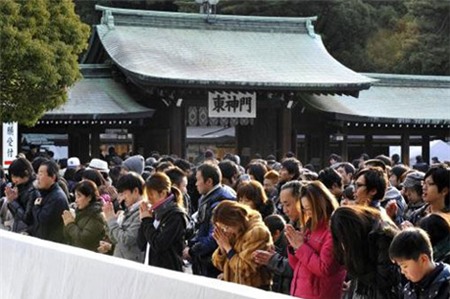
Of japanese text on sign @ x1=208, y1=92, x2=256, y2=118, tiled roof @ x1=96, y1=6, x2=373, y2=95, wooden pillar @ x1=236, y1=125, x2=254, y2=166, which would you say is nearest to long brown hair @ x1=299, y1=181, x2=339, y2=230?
tiled roof @ x1=96, y1=6, x2=373, y2=95

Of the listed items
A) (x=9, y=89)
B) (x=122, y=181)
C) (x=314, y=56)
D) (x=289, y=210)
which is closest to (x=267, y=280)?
(x=289, y=210)

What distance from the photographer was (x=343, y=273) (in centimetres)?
589

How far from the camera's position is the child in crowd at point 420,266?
15.6ft

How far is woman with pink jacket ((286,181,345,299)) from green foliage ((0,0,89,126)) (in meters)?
13.5

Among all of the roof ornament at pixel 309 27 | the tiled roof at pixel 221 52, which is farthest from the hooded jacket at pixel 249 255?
the roof ornament at pixel 309 27

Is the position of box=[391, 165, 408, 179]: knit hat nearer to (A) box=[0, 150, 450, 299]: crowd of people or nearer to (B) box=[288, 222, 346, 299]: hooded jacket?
(A) box=[0, 150, 450, 299]: crowd of people

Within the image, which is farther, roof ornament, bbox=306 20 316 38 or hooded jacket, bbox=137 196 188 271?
roof ornament, bbox=306 20 316 38

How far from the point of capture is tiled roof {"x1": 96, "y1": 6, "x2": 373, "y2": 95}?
25.0m

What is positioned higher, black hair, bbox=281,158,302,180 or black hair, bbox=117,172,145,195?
black hair, bbox=117,172,145,195

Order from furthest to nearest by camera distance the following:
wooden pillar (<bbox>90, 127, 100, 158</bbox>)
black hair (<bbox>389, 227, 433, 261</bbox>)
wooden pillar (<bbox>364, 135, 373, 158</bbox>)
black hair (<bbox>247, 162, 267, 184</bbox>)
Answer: wooden pillar (<bbox>364, 135, 373, 158</bbox>) → wooden pillar (<bbox>90, 127, 100, 158</bbox>) → black hair (<bbox>247, 162, 267, 184</bbox>) → black hair (<bbox>389, 227, 433, 261</bbox>)

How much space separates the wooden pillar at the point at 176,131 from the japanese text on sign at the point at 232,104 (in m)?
0.85

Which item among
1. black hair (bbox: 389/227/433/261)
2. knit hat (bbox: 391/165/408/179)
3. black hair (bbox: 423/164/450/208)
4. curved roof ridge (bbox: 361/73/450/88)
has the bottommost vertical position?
knit hat (bbox: 391/165/408/179)

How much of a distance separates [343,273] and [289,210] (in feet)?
3.14

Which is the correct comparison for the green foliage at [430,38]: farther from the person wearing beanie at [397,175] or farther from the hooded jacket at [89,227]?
the hooded jacket at [89,227]
